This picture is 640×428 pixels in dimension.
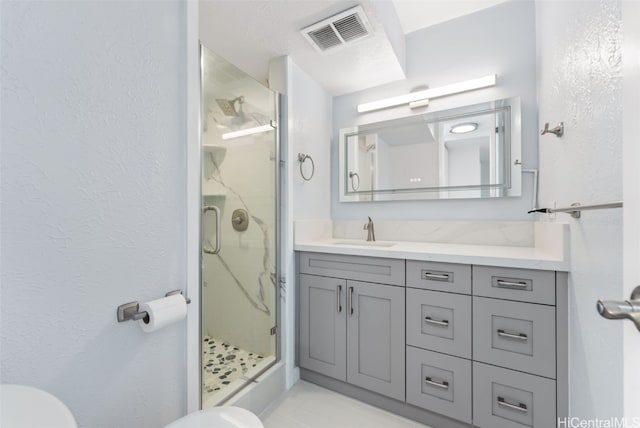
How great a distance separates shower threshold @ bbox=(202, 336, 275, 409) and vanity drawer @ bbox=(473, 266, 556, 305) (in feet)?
4.44

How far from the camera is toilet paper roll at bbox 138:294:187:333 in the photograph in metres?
0.85

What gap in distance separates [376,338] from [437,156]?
4.45 feet

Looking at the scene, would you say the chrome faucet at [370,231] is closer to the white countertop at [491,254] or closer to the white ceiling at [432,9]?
the white countertop at [491,254]

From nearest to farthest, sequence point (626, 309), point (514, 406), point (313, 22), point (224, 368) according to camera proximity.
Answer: point (626, 309) → point (514, 406) → point (313, 22) → point (224, 368)

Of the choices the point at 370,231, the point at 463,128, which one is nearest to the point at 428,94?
the point at 463,128

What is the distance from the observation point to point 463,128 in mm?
1890

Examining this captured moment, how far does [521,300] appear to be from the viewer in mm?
1207

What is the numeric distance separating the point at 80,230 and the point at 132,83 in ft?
1.67

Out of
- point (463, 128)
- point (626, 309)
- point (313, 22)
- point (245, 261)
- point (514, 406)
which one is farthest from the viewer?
point (463, 128)

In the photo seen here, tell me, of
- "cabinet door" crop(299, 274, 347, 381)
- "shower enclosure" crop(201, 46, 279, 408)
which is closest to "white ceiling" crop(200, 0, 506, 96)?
"shower enclosure" crop(201, 46, 279, 408)

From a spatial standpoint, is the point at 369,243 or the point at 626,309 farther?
the point at 369,243

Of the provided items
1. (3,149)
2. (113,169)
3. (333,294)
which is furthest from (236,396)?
(3,149)

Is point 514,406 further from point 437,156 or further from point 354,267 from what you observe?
point 437,156

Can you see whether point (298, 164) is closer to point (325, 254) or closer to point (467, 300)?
point (325, 254)
